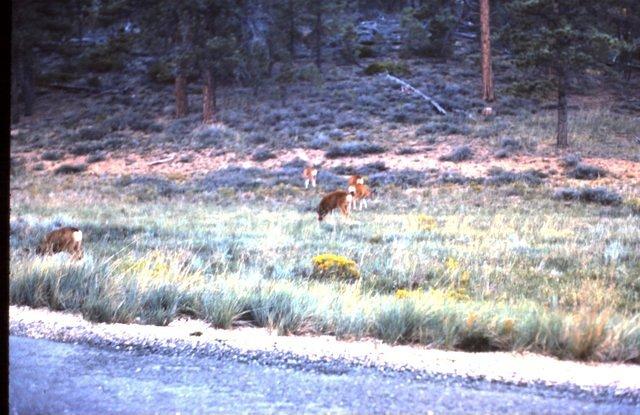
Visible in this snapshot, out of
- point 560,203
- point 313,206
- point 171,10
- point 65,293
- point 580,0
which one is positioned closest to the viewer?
point 65,293

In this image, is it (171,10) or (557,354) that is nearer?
(557,354)

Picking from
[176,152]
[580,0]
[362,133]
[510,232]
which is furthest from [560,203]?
[176,152]

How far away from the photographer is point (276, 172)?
2072 centimetres

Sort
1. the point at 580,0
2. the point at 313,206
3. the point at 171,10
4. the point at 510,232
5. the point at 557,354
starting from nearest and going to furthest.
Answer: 1. the point at 557,354
2. the point at 510,232
3. the point at 313,206
4. the point at 580,0
5. the point at 171,10

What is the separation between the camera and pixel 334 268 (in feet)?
24.9

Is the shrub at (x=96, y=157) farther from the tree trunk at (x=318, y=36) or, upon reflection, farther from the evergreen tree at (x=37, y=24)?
the tree trunk at (x=318, y=36)

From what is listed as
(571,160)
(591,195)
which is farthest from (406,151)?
(591,195)

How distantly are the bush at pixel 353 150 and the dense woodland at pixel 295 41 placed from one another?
4.87 meters

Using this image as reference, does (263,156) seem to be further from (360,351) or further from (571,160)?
(360,351)

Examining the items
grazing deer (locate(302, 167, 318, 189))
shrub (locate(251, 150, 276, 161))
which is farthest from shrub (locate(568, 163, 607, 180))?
shrub (locate(251, 150, 276, 161))

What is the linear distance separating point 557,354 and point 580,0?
18.3 m

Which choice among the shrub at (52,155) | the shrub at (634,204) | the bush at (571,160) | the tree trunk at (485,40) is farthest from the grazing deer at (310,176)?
the tree trunk at (485,40)

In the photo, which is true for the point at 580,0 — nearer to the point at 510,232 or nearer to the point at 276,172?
the point at 276,172

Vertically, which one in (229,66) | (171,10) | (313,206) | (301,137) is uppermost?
(171,10)
